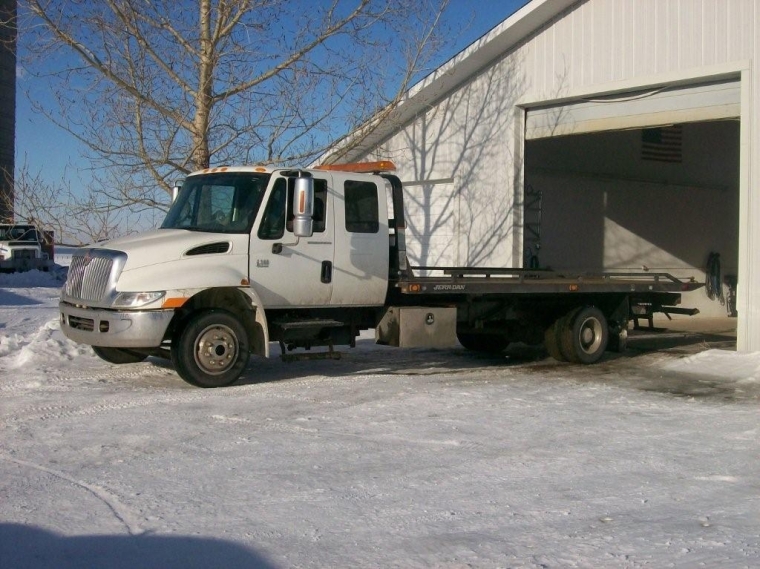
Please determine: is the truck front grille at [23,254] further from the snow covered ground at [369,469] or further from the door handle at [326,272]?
the door handle at [326,272]

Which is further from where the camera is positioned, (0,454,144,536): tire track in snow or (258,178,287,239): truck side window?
(258,178,287,239): truck side window

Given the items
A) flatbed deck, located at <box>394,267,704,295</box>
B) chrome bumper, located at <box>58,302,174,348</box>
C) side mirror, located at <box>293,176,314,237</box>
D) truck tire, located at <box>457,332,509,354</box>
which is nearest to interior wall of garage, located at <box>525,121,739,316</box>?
truck tire, located at <box>457,332,509,354</box>

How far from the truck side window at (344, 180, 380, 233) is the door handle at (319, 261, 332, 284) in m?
0.51

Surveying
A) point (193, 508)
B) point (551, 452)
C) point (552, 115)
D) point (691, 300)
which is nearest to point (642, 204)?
point (691, 300)

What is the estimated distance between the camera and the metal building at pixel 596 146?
14.2 meters

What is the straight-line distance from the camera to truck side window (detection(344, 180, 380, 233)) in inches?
421

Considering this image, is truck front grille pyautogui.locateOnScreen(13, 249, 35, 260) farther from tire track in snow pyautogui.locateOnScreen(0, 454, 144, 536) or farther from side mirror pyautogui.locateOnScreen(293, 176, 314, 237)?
tire track in snow pyautogui.locateOnScreen(0, 454, 144, 536)

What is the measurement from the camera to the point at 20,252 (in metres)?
30.9

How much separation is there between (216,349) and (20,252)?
2371 cm

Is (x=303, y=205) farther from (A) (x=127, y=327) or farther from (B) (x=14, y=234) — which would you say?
(B) (x=14, y=234)

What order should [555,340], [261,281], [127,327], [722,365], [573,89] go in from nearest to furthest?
[127,327], [261,281], [722,365], [555,340], [573,89]

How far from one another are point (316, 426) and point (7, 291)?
19.1 meters

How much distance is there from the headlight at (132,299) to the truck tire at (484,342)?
5800 millimetres

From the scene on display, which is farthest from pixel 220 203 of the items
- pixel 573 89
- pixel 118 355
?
pixel 573 89
